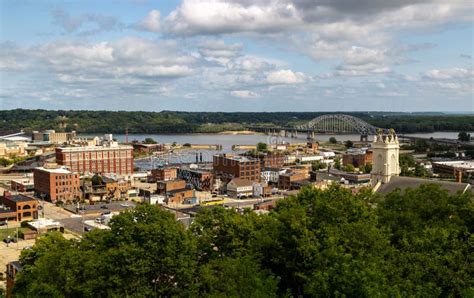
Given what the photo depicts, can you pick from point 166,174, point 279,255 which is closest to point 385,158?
point 279,255

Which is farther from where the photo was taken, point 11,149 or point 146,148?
point 146,148

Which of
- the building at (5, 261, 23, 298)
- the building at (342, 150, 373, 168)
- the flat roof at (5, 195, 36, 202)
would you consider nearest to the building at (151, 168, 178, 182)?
the flat roof at (5, 195, 36, 202)

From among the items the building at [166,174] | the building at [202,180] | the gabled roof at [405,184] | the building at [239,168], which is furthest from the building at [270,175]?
the gabled roof at [405,184]

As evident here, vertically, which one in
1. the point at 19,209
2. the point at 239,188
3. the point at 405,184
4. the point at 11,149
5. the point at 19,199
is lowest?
the point at 19,209

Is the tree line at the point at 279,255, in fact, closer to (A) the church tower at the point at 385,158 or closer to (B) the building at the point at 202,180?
(A) the church tower at the point at 385,158

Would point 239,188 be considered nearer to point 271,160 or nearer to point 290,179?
point 290,179

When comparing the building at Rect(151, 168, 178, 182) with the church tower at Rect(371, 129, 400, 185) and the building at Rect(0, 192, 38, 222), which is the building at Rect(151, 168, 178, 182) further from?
the church tower at Rect(371, 129, 400, 185)
